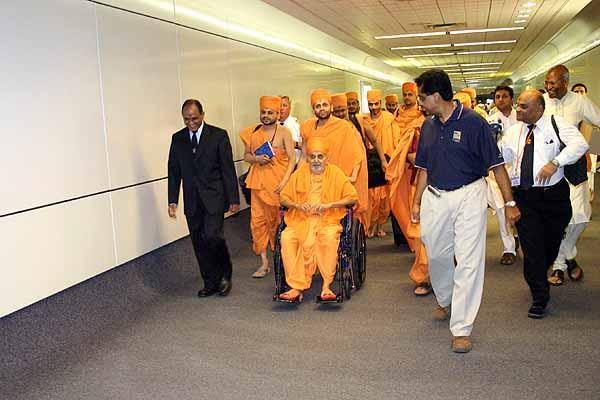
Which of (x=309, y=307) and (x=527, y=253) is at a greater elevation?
(x=527, y=253)

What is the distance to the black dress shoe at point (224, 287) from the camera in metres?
6.29

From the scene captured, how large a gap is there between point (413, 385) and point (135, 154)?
3253 mm

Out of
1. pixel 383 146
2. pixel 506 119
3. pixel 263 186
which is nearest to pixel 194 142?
pixel 263 186

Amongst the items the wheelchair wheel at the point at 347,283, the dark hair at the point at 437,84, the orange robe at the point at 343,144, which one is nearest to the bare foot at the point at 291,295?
the wheelchair wheel at the point at 347,283

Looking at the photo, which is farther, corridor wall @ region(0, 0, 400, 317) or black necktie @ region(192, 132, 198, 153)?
black necktie @ region(192, 132, 198, 153)

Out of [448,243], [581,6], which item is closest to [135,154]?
[448,243]

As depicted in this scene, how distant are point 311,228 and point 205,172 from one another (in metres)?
1.02

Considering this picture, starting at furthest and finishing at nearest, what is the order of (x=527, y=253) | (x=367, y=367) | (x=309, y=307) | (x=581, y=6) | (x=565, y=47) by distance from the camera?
1. (x=565, y=47)
2. (x=581, y=6)
3. (x=309, y=307)
4. (x=527, y=253)
5. (x=367, y=367)

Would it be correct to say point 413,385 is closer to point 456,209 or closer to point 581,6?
point 456,209

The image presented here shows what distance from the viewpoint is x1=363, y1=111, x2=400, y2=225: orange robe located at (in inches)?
352

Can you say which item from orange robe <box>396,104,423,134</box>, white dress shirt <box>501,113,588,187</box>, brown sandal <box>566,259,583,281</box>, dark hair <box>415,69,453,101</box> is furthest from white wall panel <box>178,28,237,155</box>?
brown sandal <box>566,259,583,281</box>

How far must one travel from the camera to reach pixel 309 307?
581 centimetres

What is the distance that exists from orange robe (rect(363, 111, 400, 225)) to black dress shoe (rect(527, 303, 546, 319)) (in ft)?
12.3

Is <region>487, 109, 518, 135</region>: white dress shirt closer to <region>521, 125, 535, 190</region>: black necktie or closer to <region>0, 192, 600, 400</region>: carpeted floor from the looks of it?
<region>0, 192, 600, 400</region>: carpeted floor
